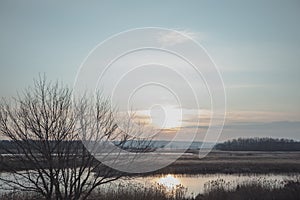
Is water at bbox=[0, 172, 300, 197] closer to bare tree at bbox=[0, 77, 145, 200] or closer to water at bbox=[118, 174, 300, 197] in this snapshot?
water at bbox=[118, 174, 300, 197]

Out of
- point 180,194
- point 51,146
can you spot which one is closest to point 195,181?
point 180,194

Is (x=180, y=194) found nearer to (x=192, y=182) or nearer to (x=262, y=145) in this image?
(x=192, y=182)

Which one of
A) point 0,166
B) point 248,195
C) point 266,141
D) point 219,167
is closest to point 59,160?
point 0,166

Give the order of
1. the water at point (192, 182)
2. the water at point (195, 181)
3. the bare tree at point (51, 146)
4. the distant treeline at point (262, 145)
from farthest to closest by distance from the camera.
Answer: the distant treeline at point (262, 145)
the water at point (195, 181)
the water at point (192, 182)
the bare tree at point (51, 146)

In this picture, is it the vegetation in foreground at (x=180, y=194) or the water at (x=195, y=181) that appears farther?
the water at (x=195, y=181)

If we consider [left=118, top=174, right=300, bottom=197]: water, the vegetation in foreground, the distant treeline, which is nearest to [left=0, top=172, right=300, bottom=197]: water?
[left=118, top=174, right=300, bottom=197]: water

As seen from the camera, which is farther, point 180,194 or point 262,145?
point 262,145

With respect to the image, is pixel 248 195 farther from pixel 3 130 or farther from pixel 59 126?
pixel 3 130

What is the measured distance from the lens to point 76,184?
36.9 feet

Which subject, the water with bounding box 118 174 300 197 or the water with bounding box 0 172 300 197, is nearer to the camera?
the water with bounding box 0 172 300 197

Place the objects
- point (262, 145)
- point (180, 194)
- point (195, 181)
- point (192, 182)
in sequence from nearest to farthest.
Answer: point (180, 194) < point (192, 182) < point (195, 181) < point (262, 145)

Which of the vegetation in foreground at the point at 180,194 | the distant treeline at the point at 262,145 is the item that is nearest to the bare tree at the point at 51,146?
the vegetation in foreground at the point at 180,194

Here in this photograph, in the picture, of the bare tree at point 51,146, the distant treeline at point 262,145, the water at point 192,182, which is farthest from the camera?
the distant treeline at point 262,145

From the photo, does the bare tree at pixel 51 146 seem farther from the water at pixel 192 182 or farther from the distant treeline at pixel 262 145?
the distant treeline at pixel 262 145
